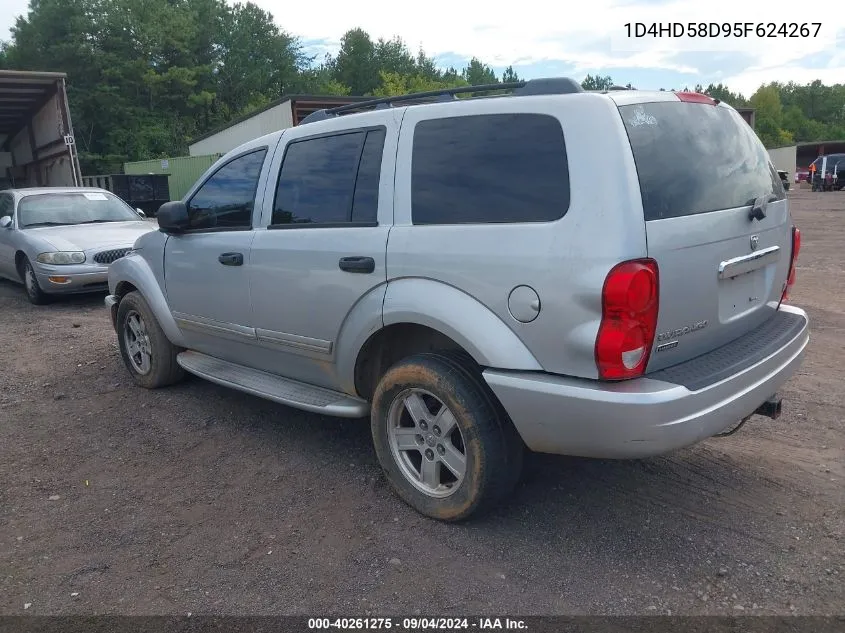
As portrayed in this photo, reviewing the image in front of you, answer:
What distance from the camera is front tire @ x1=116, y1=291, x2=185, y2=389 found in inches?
205

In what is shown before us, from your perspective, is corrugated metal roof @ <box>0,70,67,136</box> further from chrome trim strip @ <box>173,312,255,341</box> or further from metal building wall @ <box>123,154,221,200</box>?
chrome trim strip @ <box>173,312,255,341</box>

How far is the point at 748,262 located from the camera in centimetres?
319

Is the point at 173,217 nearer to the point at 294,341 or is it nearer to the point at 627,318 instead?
the point at 294,341

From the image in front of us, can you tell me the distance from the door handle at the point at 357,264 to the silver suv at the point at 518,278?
0.04 feet

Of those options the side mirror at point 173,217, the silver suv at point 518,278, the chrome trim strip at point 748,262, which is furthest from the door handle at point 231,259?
the chrome trim strip at point 748,262

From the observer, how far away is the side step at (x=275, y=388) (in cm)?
373

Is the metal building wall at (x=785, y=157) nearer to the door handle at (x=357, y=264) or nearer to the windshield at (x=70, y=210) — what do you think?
the windshield at (x=70, y=210)

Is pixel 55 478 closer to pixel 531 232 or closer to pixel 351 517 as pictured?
pixel 351 517

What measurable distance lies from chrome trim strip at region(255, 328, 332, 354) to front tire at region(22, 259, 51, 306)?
6427 millimetres

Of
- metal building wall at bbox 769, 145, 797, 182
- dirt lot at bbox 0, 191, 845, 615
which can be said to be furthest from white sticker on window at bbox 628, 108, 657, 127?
metal building wall at bbox 769, 145, 797, 182

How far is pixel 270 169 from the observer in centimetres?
422

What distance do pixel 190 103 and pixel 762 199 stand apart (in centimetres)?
5574

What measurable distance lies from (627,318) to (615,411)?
1.18 ft

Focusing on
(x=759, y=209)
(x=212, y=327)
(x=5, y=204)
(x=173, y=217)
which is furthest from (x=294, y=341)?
(x=5, y=204)
